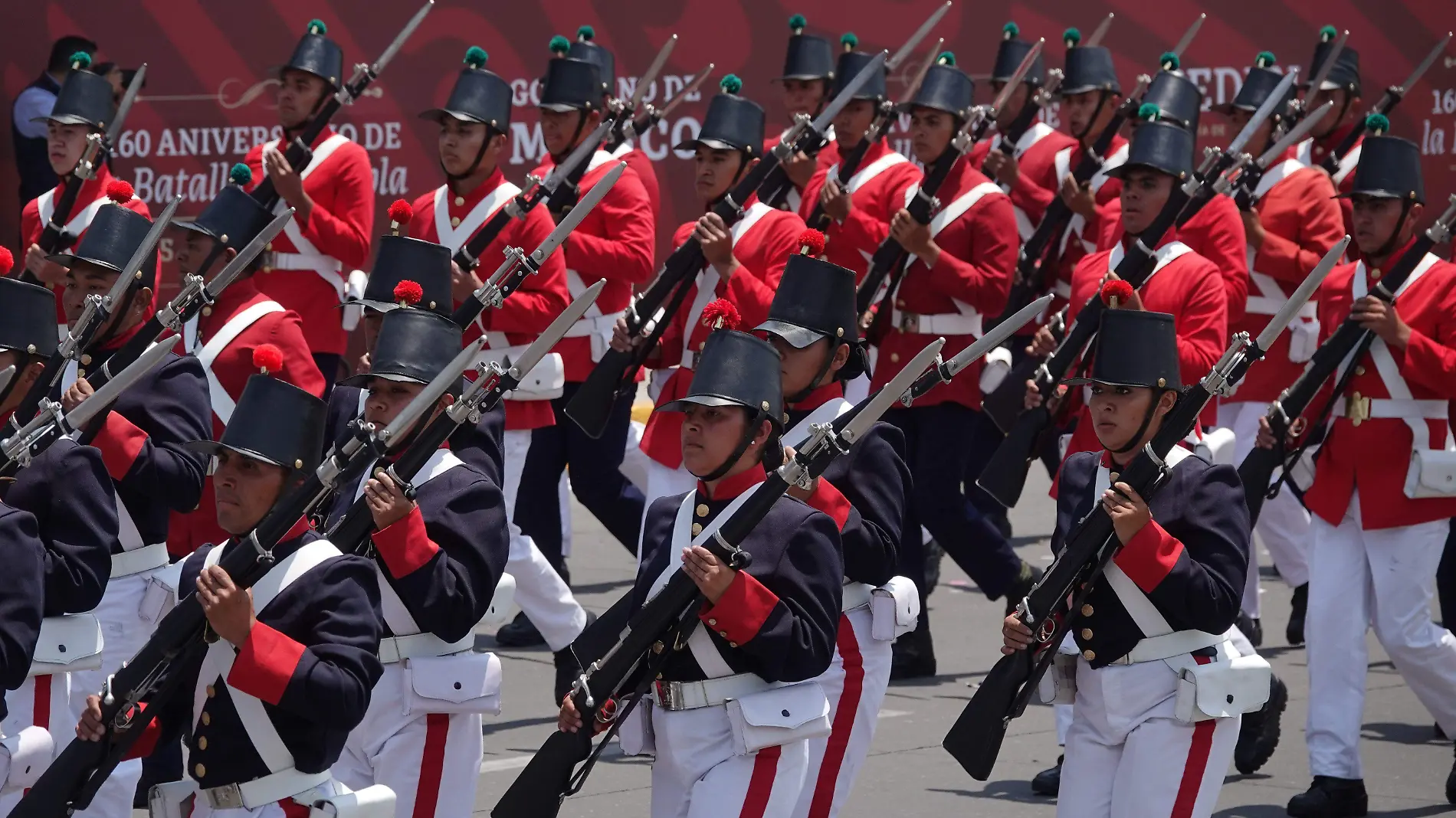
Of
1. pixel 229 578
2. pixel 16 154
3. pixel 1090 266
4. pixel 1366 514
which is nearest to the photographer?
pixel 229 578

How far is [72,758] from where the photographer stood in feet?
16.3

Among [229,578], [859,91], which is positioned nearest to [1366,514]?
[859,91]

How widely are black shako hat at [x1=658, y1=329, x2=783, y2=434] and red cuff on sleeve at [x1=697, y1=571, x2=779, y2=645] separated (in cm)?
47

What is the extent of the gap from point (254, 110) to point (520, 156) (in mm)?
1575

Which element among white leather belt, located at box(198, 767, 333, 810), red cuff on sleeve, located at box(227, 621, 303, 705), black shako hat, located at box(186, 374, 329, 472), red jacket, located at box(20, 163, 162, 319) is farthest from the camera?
red jacket, located at box(20, 163, 162, 319)

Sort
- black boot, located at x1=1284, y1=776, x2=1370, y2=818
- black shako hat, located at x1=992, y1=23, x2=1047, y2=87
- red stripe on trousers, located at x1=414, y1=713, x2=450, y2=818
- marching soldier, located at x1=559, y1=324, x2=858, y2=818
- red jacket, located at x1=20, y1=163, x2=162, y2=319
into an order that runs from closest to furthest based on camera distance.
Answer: marching soldier, located at x1=559, y1=324, x2=858, y2=818 < red stripe on trousers, located at x1=414, y1=713, x2=450, y2=818 < black boot, located at x1=1284, y1=776, x2=1370, y2=818 < red jacket, located at x1=20, y1=163, x2=162, y2=319 < black shako hat, located at x1=992, y1=23, x2=1047, y2=87

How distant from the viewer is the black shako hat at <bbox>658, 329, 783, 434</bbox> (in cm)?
554

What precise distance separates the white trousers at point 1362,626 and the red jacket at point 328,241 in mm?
4145

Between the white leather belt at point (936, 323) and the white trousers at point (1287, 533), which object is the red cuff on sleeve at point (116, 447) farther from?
the white trousers at point (1287, 533)

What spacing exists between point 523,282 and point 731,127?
983mm

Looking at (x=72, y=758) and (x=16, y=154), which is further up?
(x=16, y=154)

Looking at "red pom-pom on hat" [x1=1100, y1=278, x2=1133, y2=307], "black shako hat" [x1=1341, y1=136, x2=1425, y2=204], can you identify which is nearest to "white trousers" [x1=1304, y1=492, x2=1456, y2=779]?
"black shako hat" [x1=1341, y1=136, x2=1425, y2=204]

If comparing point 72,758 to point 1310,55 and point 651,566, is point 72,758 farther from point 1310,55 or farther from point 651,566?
point 1310,55

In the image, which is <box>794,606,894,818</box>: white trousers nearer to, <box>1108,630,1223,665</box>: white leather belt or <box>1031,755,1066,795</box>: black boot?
<box>1108,630,1223,665</box>: white leather belt
